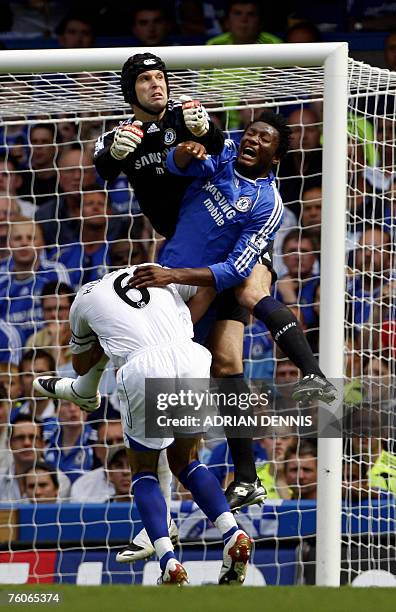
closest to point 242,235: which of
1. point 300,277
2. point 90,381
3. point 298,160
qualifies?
point 90,381

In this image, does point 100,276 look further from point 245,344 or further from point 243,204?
point 243,204

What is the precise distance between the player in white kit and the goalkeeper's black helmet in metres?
0.79

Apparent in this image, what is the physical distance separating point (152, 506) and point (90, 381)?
0.96 metres

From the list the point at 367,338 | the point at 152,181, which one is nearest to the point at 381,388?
the point at 367,338

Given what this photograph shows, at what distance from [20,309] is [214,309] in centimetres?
280

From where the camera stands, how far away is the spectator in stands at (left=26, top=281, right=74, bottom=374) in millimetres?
8258

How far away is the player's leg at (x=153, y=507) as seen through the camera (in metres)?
5.14

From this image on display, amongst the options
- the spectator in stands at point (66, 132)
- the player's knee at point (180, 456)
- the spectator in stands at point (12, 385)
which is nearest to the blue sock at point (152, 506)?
the player's knee at point (180, 456)

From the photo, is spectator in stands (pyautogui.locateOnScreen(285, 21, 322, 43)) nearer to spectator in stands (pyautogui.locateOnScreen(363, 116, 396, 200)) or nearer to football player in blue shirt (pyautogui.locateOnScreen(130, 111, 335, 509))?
spectator in stands (pyautogui.locateOnScreen(363, 116, 396, 200))

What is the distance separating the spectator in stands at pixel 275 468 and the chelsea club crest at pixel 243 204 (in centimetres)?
212

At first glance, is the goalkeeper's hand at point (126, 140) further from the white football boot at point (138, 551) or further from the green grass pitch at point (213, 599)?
the green grass pitch at point (213, 599)

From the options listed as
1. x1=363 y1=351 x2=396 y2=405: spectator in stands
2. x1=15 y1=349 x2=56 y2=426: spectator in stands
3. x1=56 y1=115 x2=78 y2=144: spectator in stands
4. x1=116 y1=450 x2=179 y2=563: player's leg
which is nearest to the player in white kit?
x1=116 y1=450 x2=179 y2=563: player's leg

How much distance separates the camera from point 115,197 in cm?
885

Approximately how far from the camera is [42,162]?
8875 mm
